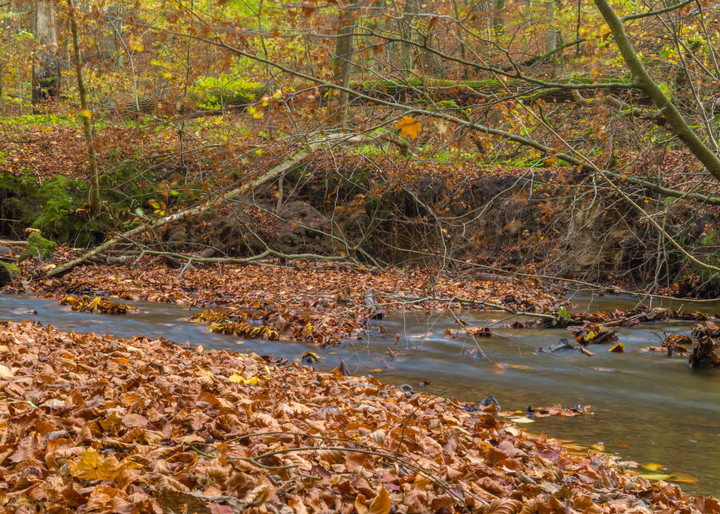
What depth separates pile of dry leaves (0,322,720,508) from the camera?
246 centimetres

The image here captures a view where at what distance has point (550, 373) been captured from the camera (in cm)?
657

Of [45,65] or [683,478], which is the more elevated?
[45,65]

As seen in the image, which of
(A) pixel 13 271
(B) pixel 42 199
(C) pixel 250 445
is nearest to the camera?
(C) pixel 250 445

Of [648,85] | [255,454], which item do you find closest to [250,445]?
[255,454]

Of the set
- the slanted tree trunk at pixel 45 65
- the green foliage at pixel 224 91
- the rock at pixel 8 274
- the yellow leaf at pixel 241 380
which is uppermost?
the slanted tree trunk at pixel 45 65

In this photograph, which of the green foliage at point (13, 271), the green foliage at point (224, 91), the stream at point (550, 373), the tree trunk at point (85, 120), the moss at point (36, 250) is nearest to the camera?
the stream at point (550, 373)

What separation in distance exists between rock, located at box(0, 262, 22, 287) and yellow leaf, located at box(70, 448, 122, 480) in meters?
9.47

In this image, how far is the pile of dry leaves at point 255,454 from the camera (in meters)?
2.46

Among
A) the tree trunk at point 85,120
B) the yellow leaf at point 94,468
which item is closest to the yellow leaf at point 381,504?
the yellow leaf at point 94,468

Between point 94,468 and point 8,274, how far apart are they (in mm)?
9705

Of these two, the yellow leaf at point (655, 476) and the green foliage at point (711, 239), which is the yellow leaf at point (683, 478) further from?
the green foliage at point (711, 239)

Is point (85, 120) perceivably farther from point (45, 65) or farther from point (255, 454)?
point (255, 454)

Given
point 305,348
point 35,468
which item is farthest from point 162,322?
point 35,468

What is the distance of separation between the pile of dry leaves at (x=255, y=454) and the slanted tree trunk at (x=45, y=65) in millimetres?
18288
